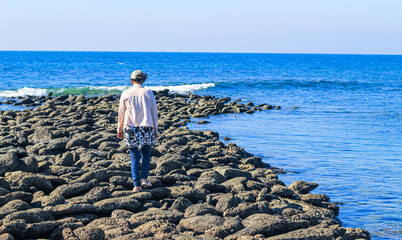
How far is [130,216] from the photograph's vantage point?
668 centimetres

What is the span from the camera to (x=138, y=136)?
765cm

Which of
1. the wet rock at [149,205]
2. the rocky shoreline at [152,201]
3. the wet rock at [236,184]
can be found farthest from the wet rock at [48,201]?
the wet rock at [236,184]

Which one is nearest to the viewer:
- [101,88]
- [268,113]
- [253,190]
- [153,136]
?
[153,136]

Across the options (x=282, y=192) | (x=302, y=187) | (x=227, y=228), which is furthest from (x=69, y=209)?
(x=302, y=187)

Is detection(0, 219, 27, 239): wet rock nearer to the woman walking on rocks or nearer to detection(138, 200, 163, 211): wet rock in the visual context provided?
detection(138, 200, 163, 211): wet rock

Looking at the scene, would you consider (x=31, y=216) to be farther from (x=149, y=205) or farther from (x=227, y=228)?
(x=227, y=228)

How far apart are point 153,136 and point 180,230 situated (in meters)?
1.95

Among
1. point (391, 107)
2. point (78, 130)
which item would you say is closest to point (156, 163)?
point (78, 130)

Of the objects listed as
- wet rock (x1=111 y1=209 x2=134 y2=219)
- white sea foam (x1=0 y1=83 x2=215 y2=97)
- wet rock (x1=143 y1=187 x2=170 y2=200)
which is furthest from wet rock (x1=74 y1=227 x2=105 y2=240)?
white sea foam (x1=0 y1=83 x2=215 y2=97)

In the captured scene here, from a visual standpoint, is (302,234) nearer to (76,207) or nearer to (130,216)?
(130,216)

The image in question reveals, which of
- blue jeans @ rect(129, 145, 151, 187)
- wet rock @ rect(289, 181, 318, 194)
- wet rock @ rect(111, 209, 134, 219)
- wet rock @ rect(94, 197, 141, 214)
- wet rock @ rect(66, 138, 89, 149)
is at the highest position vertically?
blue jeans @ rect(129, 145, 151, 187)

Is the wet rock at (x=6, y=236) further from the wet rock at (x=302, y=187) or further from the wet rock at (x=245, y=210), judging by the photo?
the wet rock at (x=302, y=187)

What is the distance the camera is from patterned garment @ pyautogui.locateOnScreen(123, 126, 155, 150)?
7648 millimetres

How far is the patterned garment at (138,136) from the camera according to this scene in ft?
25.1
